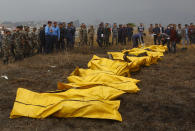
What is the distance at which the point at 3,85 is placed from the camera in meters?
5.73

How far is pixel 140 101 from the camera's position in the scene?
14.7ft

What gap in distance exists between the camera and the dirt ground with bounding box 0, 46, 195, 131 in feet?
11.3

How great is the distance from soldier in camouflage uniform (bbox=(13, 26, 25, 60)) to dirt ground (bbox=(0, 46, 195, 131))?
2.08 m

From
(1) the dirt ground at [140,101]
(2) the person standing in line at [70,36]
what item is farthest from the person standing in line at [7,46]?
(2) the person standing in line at [70,36]

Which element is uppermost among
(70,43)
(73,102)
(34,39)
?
(34,39)

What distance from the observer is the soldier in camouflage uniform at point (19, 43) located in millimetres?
9625

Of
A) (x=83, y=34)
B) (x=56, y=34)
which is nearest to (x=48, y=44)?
(x=56, y=34)

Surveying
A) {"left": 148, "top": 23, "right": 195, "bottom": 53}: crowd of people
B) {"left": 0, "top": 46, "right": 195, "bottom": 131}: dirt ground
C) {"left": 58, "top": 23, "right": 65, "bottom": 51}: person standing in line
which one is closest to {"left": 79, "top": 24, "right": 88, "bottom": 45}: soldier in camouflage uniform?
{"left": 58, "top": 23, "right": 65, "bottom": 51}: person standing in line

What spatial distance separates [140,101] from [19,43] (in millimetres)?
7072

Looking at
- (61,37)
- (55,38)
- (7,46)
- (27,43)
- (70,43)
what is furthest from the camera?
(70,43)

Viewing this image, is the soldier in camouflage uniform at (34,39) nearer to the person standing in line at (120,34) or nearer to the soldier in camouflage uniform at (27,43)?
the soldier in camouflage uniform at (27,43)

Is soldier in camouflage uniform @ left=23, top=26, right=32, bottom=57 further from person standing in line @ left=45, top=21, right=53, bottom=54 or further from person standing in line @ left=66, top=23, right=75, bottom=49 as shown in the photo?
person standing in line @ left=66, top=23, right=75, bottom=49

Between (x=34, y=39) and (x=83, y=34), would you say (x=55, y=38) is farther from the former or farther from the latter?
(x=83, y=34)

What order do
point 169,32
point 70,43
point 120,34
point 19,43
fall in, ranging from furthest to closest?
point 120,34, point 70,43, point 169,32, point 19,43
